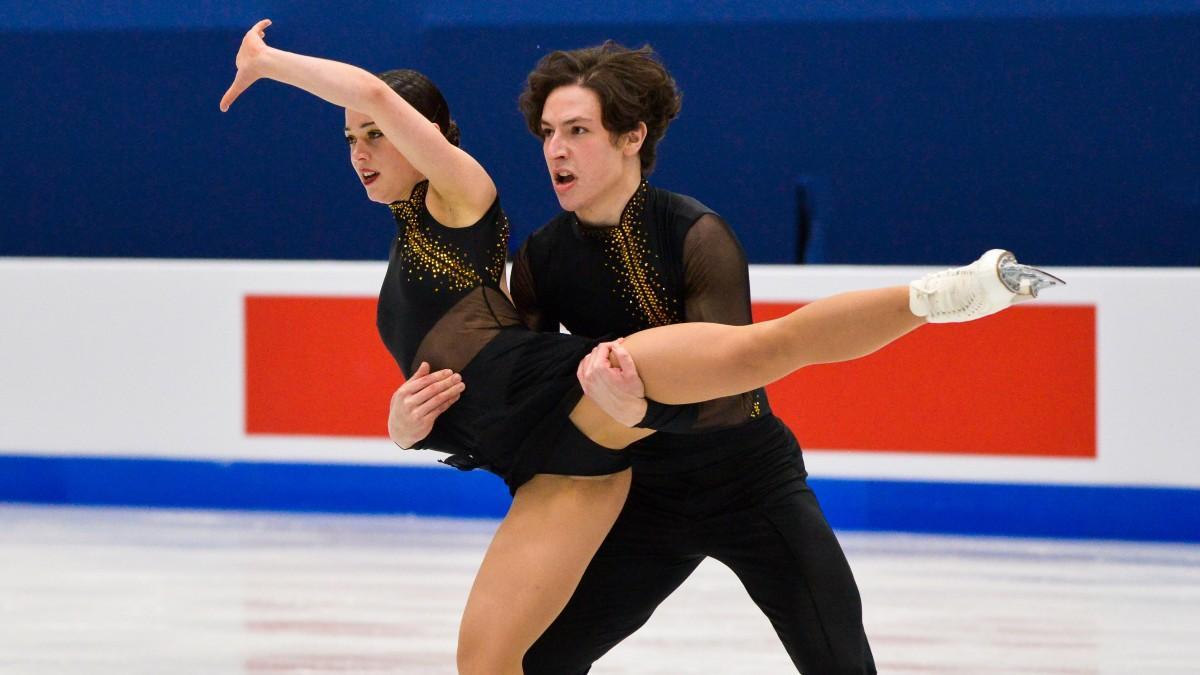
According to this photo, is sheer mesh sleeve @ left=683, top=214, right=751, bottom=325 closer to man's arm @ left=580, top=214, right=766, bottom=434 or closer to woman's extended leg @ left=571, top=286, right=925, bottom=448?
man's arm @ left=580, top=214, right=766, bottom=434

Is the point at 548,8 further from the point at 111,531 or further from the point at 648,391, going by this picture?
the point at 648,391

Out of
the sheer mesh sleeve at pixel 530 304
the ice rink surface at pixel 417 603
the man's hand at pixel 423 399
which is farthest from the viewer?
the ice rink surface at pixel 417 603

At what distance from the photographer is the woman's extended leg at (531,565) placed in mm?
2236

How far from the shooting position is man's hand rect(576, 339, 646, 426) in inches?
85.7

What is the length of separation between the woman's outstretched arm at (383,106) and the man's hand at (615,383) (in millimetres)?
316

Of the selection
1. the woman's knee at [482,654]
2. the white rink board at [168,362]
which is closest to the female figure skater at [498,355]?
the woman's knee at [482,654]

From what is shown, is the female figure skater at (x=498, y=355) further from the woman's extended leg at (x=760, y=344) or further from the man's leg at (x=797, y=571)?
the man's leg at (x=797, y=571)

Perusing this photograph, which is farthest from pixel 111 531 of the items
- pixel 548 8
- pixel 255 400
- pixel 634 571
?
pixel 634 571

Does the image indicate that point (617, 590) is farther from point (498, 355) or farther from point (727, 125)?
point (727, 125)

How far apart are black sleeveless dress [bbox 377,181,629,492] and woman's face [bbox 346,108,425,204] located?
0.34 feet

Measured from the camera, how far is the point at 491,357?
2.34m

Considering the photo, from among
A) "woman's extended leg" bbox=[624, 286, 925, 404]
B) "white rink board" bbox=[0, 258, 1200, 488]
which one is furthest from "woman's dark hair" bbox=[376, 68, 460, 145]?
"white rink board" bbox=[0, 258, 1200, 488]

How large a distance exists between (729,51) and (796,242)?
2.40ft

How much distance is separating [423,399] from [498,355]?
13 centimetres
